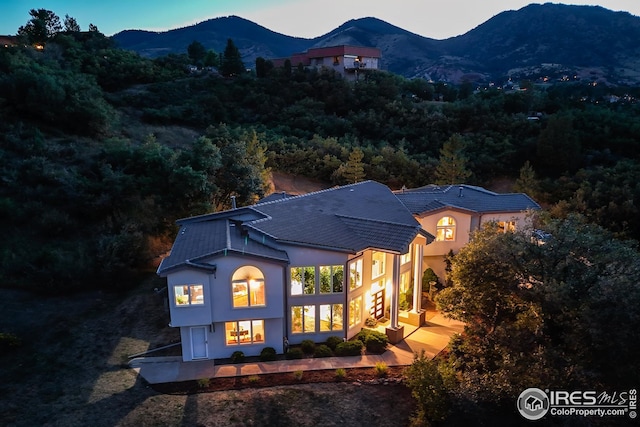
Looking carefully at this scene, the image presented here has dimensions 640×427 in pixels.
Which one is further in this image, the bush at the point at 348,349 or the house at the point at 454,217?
the house at the point at 454,217

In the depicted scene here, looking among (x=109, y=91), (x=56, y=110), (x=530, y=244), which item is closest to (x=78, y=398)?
(x=530, y=244)

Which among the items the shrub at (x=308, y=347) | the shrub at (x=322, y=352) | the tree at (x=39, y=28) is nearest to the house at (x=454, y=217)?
the shrub at (x=322, y=352)

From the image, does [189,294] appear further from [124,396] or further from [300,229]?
[300,229]

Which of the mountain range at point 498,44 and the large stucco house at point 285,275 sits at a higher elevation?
the mountain range at point 498,44

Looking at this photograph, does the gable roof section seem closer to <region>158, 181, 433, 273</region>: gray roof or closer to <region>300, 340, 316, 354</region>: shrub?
<region>158, 181, 433, 273</region>: gray roof

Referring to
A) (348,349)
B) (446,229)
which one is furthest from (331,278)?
(446,229)

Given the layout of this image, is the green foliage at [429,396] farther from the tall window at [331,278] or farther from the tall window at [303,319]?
the tall window at [303,319]

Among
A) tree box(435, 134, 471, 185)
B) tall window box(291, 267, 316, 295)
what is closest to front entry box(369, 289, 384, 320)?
tall window box(291, 267, 316, 295)
